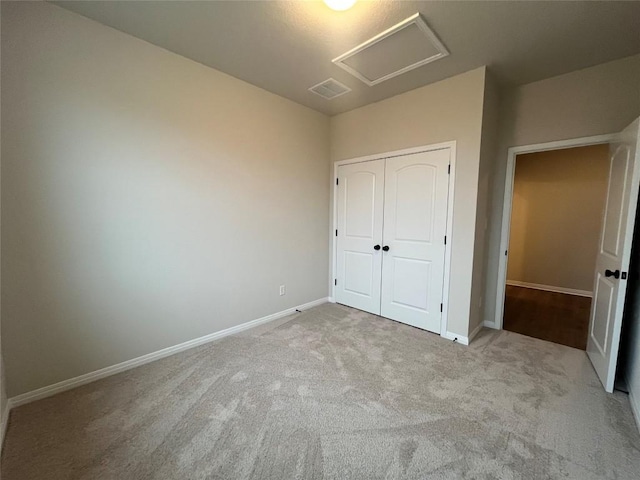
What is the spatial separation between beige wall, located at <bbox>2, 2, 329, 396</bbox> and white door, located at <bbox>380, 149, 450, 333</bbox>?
1.45 metres

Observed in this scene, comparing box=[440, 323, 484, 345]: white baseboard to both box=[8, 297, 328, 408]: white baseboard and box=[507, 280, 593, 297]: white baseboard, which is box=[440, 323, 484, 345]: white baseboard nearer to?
box=[8, 297, 328, 408]: white baseboard

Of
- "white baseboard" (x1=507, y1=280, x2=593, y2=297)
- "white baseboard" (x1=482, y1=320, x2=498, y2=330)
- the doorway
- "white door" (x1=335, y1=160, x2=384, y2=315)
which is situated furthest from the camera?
"white baseboard" (x1=507, y1=280, x2=593, y2=297)

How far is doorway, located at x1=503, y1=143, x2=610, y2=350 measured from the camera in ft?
14.0

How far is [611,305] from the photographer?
80.4 inches

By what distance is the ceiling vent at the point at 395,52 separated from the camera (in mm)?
2000

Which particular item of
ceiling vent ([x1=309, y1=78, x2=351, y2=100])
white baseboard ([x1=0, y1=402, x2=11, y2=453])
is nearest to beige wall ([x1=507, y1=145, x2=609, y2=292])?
ceiling vent ([x1=309, y1=78, x2=351, y2=100])

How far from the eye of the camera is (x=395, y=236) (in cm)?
324

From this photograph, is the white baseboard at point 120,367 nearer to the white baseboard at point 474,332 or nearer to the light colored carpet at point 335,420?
the light colored carpet at point 335,420

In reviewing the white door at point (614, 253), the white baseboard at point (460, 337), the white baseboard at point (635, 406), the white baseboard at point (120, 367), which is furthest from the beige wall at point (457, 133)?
the white baseboard at point (120, 367)

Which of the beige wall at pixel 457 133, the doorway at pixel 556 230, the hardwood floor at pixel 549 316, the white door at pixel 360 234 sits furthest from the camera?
the doorway at pixel 556 230

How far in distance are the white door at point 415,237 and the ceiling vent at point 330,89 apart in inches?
37.9

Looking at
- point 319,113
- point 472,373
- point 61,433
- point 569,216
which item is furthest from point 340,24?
point 569,216

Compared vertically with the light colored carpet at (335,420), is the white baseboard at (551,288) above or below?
above

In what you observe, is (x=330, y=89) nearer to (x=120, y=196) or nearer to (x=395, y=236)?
(x=395, y=236)
